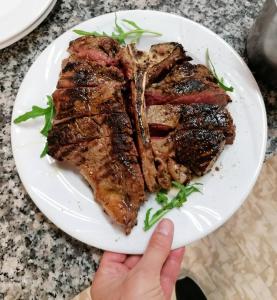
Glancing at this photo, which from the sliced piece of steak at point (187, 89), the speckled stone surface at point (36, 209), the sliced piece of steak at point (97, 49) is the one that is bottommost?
the speckled stone surface at point (36, 209)

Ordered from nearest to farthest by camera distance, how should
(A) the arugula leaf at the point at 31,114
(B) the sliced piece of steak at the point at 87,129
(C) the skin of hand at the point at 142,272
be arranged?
(C) the skin of hand at the point at 142,272
(B) the sliced piece of steak at the point at 87,129
(A) the arugula leaf at the point at 31,114

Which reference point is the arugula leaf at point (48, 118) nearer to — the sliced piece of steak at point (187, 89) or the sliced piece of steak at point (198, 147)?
the sliced piece of steak at point (187, 89)

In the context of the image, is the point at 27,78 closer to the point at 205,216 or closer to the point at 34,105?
the point at 34,105

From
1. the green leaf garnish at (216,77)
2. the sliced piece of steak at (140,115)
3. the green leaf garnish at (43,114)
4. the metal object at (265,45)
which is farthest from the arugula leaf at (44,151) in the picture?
the metal object at (265,45)

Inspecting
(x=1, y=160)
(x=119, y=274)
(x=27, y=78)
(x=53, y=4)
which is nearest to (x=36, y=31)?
(x=53, y=4)

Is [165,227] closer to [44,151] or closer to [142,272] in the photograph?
[142,272]

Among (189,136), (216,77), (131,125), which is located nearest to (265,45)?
(216,77)

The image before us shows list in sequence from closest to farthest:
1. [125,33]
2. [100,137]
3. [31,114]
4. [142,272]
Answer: [142,272] → [100,137] → [31,114] → [125,33]
